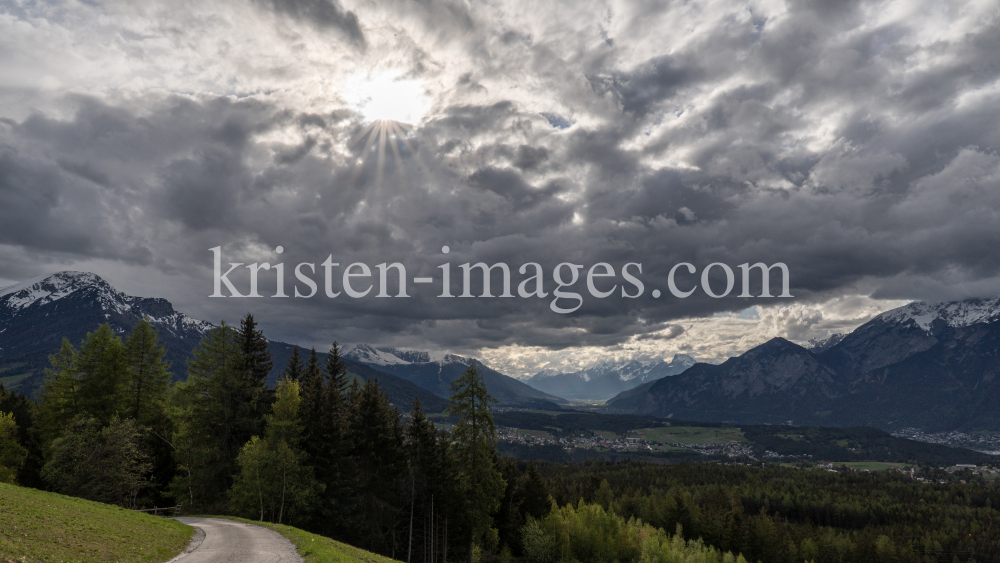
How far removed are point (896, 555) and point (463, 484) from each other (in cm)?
14798

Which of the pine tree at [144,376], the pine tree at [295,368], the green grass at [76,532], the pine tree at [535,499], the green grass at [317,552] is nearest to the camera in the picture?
the green grass at [76,532]

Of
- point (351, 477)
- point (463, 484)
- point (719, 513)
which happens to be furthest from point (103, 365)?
point (719, 513)

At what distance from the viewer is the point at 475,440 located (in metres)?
51.3

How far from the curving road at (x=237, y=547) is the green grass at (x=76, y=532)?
1059 mm

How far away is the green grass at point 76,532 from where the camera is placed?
2078cm

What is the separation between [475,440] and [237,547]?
1030 inches

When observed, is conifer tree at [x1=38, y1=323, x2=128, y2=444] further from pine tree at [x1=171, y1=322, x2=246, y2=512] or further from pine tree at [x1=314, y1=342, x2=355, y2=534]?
pine tree at [x1=314, y1=342, x2=355, y2=534]

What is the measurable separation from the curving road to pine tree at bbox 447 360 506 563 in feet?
66.8

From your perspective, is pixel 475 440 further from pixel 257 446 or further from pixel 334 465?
pixel 257 446

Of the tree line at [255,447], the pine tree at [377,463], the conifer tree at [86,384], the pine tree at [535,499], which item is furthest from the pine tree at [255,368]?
the pine tree at [535,499]

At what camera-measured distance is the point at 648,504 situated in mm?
143000

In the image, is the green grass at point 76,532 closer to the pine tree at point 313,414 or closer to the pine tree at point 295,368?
the pine tree at point 313,414

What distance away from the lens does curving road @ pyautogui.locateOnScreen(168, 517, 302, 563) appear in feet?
83.1

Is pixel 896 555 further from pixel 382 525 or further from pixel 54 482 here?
pixel 54 482
